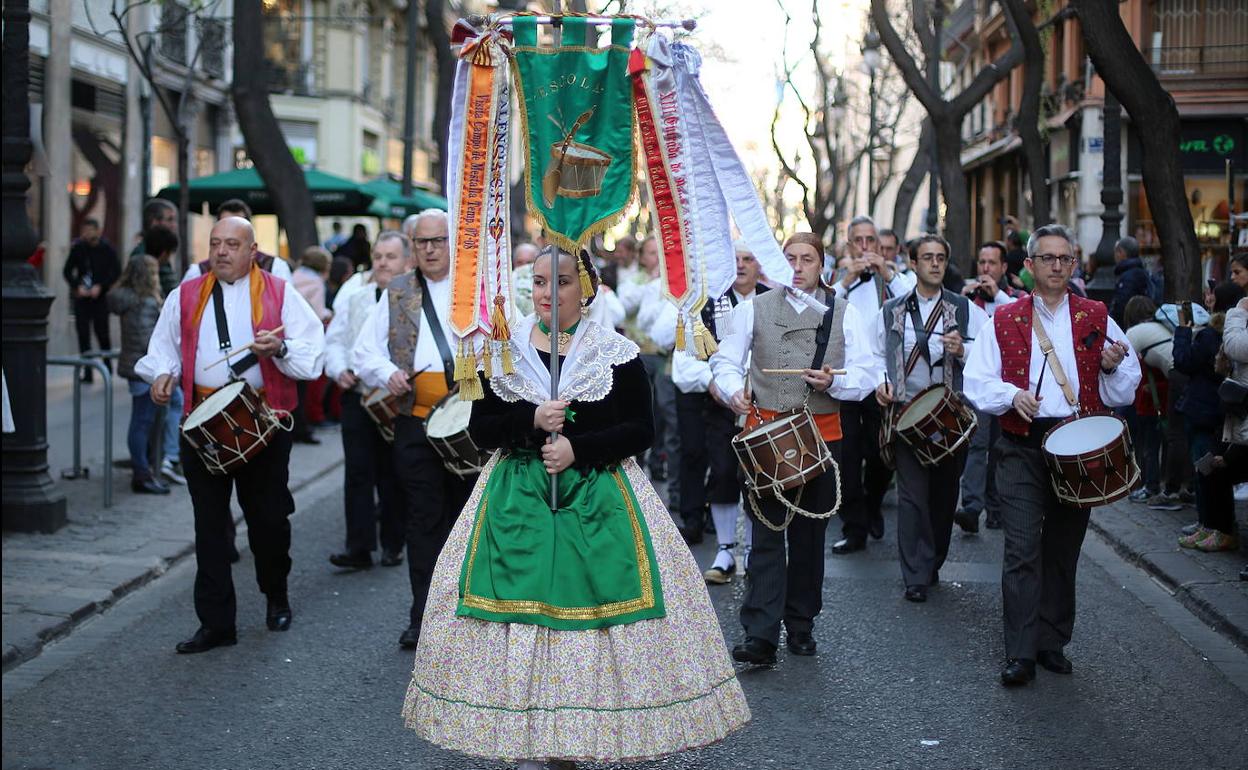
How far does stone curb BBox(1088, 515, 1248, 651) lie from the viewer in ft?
26.8

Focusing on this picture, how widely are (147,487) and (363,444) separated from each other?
10.0 feet

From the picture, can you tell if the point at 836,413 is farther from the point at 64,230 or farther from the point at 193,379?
the point at 64,230

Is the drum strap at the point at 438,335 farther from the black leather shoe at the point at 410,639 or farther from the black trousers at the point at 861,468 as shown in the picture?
the black trousers at the point at 861,468

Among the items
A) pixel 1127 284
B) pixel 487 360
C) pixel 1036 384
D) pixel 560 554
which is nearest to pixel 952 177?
pixel 1127 284

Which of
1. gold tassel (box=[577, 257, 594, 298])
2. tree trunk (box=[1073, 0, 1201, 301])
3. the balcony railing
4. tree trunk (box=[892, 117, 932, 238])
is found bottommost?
gold tassel (box=[577, 257, 594, 298])

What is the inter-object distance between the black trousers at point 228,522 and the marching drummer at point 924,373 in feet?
11.4

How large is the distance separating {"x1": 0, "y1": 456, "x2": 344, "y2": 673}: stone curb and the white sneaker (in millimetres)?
2610

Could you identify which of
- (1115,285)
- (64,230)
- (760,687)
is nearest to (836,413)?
(760,687)

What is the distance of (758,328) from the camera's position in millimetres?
7711

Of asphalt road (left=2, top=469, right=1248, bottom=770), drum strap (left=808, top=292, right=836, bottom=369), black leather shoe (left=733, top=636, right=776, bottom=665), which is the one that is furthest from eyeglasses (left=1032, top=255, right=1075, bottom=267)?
black leather shoe (left=733, top=636, right=776, bottom=665)

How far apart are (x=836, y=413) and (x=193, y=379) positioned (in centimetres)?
324

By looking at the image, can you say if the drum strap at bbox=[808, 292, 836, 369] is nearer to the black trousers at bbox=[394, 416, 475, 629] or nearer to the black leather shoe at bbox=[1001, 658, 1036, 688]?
the black leather shoe at bbox=[1001, 658, 1036, 688]

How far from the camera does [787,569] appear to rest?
7617 millimetres

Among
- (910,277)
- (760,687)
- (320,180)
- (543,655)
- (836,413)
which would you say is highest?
(320,180)
